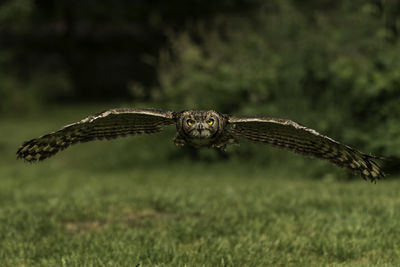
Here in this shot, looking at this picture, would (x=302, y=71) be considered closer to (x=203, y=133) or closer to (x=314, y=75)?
(x=314, y=75)

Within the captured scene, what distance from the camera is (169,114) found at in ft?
10.6

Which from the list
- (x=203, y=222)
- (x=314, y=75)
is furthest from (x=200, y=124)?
(x=314, y=75)

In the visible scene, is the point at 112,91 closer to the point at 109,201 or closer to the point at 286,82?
the point at 286,82

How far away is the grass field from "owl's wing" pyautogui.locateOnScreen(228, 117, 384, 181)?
4.40ft

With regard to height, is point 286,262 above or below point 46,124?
below

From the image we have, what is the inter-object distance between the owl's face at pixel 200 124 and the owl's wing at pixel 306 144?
178mm

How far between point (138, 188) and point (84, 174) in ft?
9.21

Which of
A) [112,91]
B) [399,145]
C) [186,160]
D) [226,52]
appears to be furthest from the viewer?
[112,91]

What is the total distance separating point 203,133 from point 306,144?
2.81 feet

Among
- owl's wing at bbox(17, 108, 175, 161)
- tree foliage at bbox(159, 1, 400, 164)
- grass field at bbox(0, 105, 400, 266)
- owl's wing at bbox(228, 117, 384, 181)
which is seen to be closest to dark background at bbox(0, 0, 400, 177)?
tree foliage at bbox(159, 1, 400, 164)

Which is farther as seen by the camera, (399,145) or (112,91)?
(112,91)

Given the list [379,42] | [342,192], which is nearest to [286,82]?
[379,42]

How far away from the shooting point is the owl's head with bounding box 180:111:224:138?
3.07m

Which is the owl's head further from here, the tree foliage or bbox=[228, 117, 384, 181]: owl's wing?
the tree foliage
